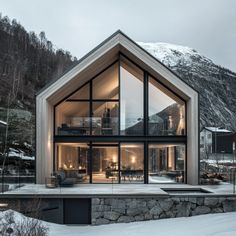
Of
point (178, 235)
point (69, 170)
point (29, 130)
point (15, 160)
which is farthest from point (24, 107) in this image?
point (178, 235)

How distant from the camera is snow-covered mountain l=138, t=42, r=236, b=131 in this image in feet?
296

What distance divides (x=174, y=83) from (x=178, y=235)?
9269mm

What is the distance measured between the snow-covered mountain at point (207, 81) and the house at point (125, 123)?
40.0 m

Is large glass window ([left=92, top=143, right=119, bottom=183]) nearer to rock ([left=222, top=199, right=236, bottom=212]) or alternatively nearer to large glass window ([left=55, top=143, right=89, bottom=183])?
large glass window ([left=55, top=143, right=89, bottom=183])

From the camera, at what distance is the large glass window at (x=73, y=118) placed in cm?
1903

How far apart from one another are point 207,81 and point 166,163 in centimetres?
9993

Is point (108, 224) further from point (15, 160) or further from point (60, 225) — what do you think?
point (15, 160)

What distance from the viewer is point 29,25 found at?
313 feet

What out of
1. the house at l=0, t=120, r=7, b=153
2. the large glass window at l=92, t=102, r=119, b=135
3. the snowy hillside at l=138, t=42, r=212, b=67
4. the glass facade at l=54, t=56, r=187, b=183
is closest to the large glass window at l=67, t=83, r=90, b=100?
the glass facade at l=54, t=56, r=187, b=183

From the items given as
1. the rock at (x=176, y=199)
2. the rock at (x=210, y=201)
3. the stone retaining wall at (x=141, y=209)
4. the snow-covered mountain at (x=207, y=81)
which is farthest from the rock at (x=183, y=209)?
the snow-covered mountain at (x=207, y=81)

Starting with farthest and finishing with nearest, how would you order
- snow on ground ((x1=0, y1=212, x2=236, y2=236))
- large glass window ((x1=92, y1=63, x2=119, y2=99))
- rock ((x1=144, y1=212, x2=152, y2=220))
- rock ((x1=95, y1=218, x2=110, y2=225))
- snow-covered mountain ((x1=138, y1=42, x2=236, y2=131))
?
1. snow-covered mountain ((x1=138, y1=42, x2=236, y2=131))
2. large glass window ((x1=92, y1=63, x2=119, y2=99))
3. rock ((x1=95, y1=218, x2=110, y2=225))
4. rock ((x1=144, y1=212, x2=152, y2=220))
5. snow on ground ((x1=0, y1=212, x2=236, y2=236))

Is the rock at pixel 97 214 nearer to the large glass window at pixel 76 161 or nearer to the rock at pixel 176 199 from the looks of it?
the rock at pixel 176 199

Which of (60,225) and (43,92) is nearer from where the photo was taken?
(60,225)

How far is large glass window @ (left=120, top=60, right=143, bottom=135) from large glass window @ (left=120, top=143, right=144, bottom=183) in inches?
26.3
